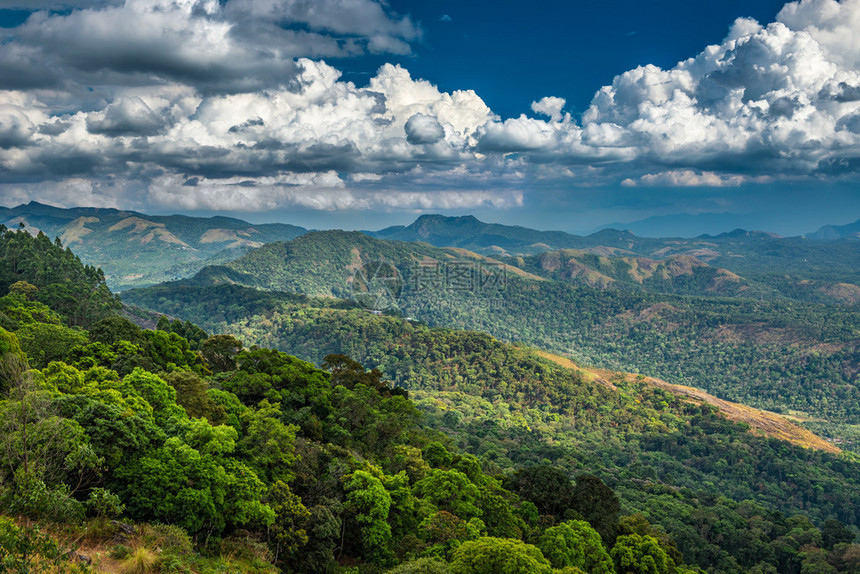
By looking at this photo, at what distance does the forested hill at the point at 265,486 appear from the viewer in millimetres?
20312

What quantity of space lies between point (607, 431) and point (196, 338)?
11997cm

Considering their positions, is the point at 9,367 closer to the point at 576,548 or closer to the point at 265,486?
the point at 265,486

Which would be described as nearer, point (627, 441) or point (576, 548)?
point (576, 548)

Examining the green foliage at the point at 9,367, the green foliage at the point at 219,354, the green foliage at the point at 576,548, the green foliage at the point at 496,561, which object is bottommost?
the green foliage at the point at 576,548

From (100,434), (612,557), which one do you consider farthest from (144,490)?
(612,557)

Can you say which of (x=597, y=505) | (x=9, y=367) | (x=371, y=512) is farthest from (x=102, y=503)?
(x=597, y=505)

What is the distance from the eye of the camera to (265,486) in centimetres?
2827

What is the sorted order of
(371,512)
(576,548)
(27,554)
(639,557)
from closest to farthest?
(27,554) < (371,512) < (576,548) < (639,557)

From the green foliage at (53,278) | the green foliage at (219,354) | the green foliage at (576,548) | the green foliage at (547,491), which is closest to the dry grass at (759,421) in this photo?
the green foliage at (547,491)

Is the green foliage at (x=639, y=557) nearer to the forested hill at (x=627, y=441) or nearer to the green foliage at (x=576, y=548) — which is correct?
the green foliage at (x=576, y=548)

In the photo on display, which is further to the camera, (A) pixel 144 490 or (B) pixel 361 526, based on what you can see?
(B) pixel 361 526

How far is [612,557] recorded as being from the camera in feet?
128

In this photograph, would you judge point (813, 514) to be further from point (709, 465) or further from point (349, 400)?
point (349, 400)

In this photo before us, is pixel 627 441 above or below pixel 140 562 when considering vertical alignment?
below
